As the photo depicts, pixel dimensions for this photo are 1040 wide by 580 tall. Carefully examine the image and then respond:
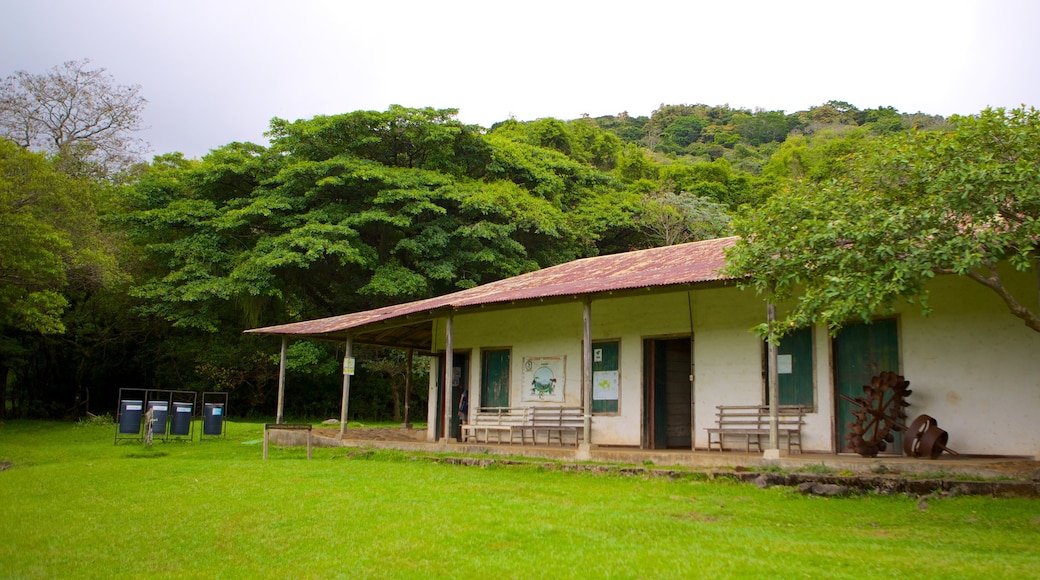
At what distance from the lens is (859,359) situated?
12117 millimetres

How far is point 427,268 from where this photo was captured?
90.9 feet

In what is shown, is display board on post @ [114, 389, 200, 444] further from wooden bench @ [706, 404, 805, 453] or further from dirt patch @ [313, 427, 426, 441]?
wooden bench @ [706, 404, 805, 453]

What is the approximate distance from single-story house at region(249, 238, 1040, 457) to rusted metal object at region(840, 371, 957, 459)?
1.20 feet

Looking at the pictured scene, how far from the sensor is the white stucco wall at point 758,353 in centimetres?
1068

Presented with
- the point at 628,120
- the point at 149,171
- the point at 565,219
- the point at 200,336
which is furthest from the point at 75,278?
the point at 628,120

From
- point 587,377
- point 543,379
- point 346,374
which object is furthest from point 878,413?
point 346,374

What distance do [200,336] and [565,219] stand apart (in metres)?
13.7

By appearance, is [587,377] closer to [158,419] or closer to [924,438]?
[924,438]

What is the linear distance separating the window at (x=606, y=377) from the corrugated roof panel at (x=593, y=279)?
131cm

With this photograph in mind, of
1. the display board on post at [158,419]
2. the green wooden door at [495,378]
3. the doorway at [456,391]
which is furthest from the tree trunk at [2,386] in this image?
the green wooden door at [495,378]

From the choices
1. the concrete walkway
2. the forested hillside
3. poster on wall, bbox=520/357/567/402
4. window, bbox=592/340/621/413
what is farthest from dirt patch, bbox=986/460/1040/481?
the forested hillside

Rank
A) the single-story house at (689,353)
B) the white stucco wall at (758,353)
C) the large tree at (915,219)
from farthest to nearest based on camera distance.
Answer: the single-story house at (689,353)
the white stucco wall at (758,353)
the large tree at (915,219)

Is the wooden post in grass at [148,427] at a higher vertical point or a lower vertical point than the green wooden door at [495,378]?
lower

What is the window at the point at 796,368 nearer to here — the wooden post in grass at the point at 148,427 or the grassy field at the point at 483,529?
the grassy field at the point at 483,529
